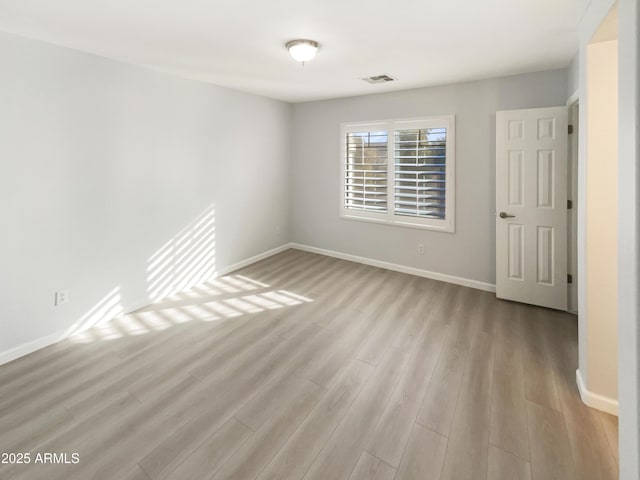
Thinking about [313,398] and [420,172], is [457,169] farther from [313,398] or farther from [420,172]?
[313,398]

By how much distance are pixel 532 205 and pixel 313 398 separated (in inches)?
120

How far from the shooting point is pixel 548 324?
3234mm

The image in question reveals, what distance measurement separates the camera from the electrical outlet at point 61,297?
293cm

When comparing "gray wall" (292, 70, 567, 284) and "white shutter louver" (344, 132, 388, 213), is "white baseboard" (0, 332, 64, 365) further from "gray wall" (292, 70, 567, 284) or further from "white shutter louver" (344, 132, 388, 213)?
"white shutter louver" (344, 132, 388, 213)

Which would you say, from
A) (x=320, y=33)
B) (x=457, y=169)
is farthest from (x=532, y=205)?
(x=320, y=33)

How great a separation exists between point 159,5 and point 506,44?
2732 mm

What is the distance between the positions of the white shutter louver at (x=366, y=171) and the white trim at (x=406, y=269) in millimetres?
803

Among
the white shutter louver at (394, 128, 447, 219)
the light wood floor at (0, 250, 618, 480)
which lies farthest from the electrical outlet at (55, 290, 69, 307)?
the white shutter louver at (394, 128, 447, 219)

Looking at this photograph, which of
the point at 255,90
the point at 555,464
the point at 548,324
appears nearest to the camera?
the point at 555,464

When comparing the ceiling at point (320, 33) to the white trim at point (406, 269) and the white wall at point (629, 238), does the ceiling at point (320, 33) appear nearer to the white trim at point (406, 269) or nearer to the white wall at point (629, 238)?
the white wall at point (629, 238)

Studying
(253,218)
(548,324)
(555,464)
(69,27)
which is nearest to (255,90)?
(253,218)

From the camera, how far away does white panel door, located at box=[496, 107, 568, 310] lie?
3.40m

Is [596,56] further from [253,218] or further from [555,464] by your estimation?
[253,218]

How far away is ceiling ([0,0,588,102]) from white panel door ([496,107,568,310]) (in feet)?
2.08
